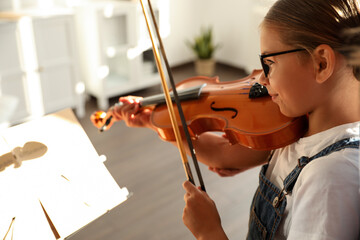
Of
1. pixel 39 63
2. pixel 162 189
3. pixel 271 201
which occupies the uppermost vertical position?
pixel 39 63

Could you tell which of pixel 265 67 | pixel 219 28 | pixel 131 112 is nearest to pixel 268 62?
pixel 265 67

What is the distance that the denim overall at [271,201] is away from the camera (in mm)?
696

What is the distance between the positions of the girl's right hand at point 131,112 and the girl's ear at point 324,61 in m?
0.61

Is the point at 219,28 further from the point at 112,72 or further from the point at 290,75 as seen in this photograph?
the point at 290,75

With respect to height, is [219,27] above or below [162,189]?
above

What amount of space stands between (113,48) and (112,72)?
0.19m

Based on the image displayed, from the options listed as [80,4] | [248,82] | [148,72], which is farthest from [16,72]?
[248,82]

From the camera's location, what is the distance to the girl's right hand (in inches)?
46.4

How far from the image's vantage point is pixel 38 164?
70 cm

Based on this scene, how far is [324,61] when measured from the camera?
0.67m

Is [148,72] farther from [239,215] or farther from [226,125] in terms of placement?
[226,125]

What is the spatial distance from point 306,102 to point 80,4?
98.4 inches

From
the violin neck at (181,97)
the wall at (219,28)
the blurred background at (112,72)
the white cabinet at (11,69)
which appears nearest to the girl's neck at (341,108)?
the violin neck at (181,97)

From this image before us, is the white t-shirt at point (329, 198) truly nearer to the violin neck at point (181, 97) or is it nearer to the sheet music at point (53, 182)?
the sheet music at point (53, 182)
